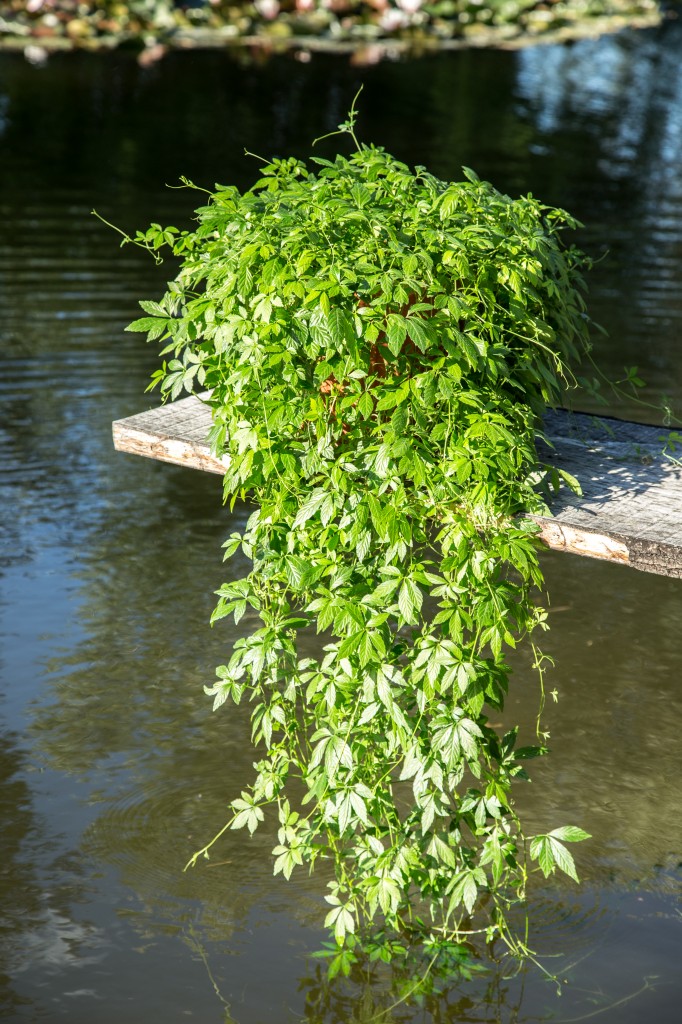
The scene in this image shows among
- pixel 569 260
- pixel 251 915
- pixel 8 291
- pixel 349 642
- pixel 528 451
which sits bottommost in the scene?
pixel 251 915

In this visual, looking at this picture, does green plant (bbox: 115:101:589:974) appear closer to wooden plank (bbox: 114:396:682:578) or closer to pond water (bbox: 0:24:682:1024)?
wooden plank (bbox: 114:396:682:578)

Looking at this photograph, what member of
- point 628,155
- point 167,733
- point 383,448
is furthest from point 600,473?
point 628,155

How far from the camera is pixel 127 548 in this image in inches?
178

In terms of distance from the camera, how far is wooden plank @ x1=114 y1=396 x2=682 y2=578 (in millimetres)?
2402

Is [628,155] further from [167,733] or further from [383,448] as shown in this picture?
[383,448]

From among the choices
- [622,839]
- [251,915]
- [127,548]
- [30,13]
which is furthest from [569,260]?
[30,13]

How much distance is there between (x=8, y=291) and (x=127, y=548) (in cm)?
311

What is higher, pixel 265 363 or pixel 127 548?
pixel 265 363

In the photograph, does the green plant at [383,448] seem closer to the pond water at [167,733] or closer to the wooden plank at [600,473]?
the wooden plank at [600,473]

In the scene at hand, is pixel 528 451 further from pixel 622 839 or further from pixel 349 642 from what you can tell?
pixel 622 839

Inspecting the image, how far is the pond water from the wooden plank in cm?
97

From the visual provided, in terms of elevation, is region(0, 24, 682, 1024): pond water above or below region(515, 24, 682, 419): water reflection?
below

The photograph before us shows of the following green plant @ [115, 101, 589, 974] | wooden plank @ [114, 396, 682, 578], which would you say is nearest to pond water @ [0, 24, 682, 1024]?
green plant @ [115, 101, 589, 974]

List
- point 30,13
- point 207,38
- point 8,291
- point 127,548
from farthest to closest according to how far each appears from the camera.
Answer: point 207,38 → point 30,13 → point 8,291 → point 127,548
